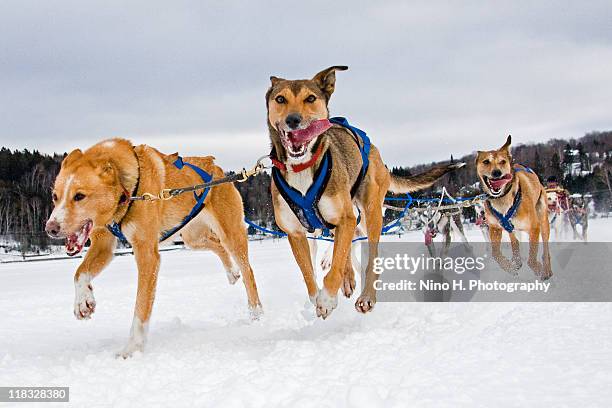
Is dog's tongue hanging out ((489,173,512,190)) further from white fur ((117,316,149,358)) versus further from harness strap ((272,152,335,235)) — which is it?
white fur ((117,316,149,358))

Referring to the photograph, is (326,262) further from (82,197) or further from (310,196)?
(82,197)

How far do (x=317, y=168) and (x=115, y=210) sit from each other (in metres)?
1.58

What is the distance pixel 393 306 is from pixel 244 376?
252 cm

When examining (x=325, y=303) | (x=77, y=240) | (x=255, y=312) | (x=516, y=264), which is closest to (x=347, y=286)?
(x=255, y=312)

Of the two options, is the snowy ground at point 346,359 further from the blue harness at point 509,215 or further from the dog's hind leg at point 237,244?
the blue harness at point 509,215

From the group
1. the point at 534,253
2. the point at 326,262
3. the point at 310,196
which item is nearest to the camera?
the point at 310,196

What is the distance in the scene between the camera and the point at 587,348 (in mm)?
3023

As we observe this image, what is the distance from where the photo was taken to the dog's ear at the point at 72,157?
4242 millimetres

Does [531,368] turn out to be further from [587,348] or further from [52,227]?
[52,227]

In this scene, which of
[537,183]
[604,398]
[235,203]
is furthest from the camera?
[537,183]

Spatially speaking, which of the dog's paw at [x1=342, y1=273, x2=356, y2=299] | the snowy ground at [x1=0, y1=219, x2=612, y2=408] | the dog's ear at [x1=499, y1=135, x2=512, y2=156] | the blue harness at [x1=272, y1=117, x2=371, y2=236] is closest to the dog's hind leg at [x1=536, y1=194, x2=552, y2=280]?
the dog's ear at [x1=499, y1=135, x2=512, y2=156]

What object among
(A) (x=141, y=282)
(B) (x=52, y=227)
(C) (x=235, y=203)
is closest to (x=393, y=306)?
(C) (x=235, y=203)

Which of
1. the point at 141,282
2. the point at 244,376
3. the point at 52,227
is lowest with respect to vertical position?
the point at 244,376

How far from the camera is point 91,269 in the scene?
4.50 meters
